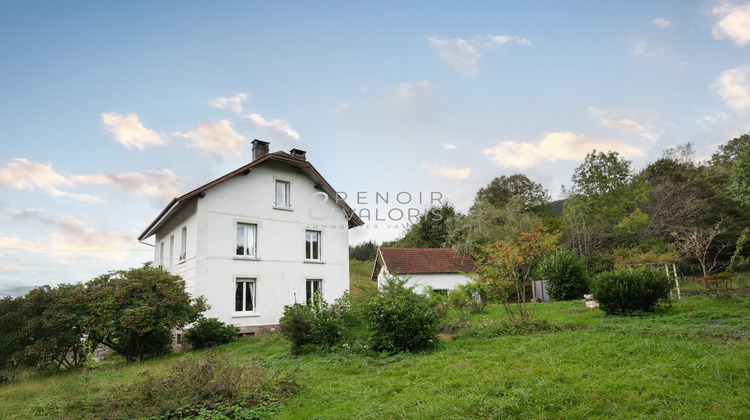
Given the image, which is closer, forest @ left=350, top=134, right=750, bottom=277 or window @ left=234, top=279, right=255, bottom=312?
window @ left=234, top=279, right=255, bottom=312

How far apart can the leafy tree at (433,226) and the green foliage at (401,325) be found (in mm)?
30997

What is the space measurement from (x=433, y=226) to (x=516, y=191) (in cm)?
989

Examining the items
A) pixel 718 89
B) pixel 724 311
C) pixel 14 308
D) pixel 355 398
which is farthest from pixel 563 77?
pixel 14 308

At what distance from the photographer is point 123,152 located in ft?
48.3

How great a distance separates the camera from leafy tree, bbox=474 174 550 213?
4141cm

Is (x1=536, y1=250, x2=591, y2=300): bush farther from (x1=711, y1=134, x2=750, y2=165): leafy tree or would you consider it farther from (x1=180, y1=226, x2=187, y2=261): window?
(x1=711, y1=134, x2=750, y2=165): leafy tree

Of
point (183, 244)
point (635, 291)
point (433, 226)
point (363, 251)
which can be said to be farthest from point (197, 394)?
point (363, 251)

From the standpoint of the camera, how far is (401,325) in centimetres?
840

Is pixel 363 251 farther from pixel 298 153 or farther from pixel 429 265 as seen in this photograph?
pixel 298 153

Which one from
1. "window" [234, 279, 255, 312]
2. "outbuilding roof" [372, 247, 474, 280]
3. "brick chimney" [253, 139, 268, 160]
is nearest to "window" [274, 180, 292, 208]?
"brick chimney" [253, 139, 268, 160]

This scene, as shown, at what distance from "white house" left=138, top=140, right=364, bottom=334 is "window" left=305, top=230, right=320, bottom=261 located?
0.16ft

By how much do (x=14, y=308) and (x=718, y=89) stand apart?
82.4 ft

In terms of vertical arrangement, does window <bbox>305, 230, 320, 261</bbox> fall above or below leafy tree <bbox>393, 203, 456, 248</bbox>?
below

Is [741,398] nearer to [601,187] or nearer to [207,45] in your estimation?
[207,45]
